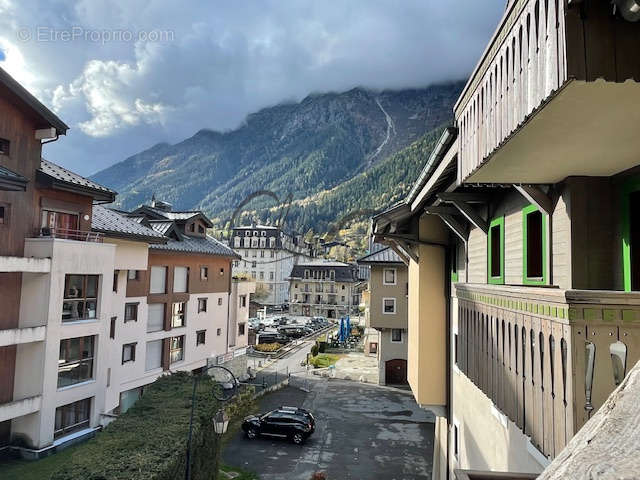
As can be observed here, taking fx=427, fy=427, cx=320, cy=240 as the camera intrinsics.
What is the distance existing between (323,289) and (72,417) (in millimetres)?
62557

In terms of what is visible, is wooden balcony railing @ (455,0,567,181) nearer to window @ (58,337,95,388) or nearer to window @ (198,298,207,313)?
window @ (58,337,95,388)

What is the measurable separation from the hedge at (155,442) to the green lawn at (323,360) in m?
25.8

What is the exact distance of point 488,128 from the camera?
14.7 ft

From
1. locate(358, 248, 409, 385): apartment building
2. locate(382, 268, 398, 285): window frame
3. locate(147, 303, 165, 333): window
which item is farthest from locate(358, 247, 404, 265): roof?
locate(147, 303, 165, 333): window

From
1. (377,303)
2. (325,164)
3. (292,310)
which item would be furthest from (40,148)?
(325,164)

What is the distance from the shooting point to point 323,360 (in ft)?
137

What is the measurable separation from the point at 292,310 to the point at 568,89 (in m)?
78.8

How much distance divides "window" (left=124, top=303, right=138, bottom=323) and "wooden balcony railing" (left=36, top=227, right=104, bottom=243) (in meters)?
6.01

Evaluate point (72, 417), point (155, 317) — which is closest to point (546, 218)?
point (72, 417)

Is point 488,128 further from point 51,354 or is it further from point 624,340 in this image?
point 51,354

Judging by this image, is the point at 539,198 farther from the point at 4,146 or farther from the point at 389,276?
the point at 389,276

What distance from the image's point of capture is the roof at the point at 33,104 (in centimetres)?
1466

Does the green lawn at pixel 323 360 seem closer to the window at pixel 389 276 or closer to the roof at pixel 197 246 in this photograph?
the window at pixel 389 276

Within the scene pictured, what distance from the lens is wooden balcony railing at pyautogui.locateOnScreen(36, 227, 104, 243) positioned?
16.0m
